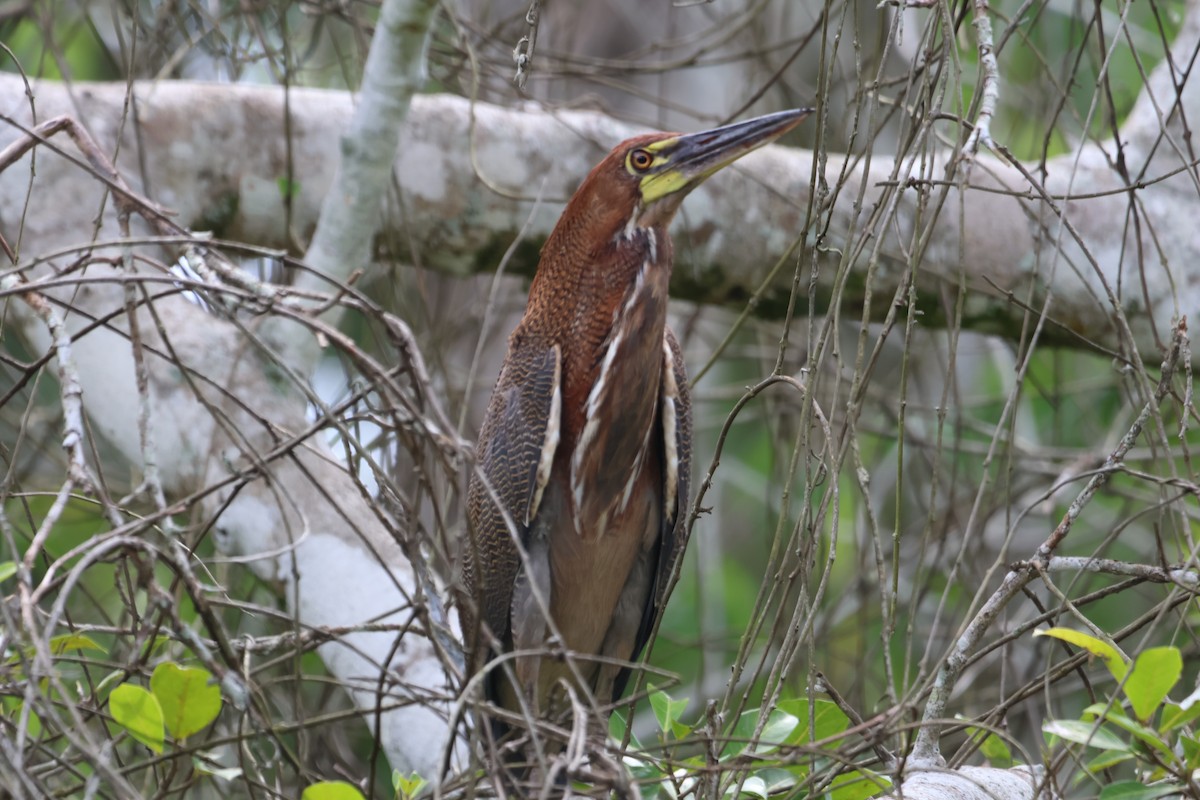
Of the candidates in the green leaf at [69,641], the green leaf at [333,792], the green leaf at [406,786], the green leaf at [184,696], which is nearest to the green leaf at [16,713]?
the green leaf at [69,641]

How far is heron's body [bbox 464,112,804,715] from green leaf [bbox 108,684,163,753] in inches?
43.2

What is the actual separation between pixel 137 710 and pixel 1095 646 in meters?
1.28

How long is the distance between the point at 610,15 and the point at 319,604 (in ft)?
20.5

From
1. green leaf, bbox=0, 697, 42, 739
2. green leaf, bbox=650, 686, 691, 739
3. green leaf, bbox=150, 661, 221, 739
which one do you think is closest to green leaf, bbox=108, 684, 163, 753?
green leaf, bbox=150, 661, 221, 739

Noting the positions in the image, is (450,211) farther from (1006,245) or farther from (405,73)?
(1006,245)

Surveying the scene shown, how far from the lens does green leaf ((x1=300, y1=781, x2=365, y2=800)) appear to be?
1515 mm

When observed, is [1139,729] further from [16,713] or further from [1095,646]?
[16,713]

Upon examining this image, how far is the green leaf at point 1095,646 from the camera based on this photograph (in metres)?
1.59

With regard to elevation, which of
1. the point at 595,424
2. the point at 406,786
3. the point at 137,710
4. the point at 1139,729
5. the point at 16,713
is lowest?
the point at 406,786

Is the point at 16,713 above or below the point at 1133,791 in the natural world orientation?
below

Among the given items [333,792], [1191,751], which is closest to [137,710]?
[333,792]

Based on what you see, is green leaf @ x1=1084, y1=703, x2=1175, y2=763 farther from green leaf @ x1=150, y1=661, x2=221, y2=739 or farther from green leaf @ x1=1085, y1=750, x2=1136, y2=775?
green leaf @ x1=150, y1=661, x2=221, y2=739

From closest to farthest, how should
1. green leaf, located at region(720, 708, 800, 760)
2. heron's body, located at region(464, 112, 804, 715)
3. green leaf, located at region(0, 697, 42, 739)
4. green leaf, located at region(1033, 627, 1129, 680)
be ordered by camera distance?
green leaf, located at region(1033, 627, 1129, 680), green leaf, located at region(0, 697, 42, 739), green leaf, located at region(720, 708, 800, 760), heron's body, located at region(464, 112, 804, 715)

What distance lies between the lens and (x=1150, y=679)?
150 centimetres
